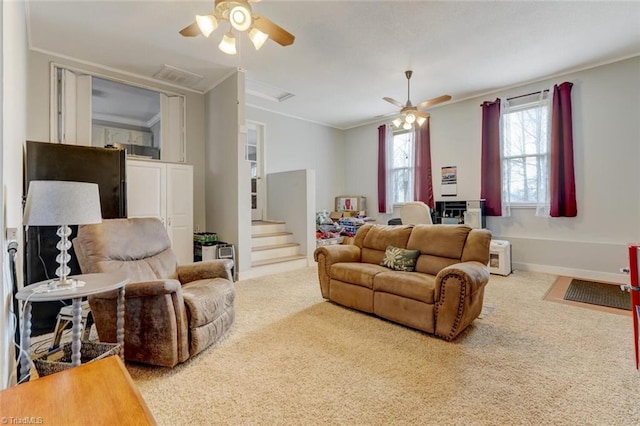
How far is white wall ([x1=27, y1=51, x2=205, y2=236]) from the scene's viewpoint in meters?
3.64

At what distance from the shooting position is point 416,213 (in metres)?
4.49

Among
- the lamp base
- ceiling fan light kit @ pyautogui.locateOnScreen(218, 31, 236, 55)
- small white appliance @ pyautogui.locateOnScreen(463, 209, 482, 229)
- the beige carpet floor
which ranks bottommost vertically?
the beige carpet floor

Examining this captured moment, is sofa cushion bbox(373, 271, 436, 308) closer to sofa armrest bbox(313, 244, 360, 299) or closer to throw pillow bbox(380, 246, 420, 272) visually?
throw pillow bbox(380, 246, 420, 272)

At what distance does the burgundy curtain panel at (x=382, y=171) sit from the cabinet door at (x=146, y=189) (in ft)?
14.6

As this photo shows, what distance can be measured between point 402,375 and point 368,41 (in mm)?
3583

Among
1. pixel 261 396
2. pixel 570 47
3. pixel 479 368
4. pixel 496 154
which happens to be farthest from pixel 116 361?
pixel 496 154

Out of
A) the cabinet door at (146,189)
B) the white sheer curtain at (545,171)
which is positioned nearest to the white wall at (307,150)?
the cabinet door at (146,189)

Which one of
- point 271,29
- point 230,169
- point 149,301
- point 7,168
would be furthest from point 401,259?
point 7,168

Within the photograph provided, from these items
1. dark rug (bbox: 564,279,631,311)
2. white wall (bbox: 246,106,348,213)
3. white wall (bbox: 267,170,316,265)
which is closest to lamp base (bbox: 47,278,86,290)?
white wall (bbox: 267,170,316,265)

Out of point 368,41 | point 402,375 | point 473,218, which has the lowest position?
point 402,375

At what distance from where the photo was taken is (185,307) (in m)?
2.10

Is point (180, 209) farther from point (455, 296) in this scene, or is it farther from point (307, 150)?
point (455, 296)

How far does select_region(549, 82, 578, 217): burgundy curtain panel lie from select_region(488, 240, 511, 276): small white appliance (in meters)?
0.86

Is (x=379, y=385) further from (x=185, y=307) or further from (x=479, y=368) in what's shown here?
(x=185, y=307)
